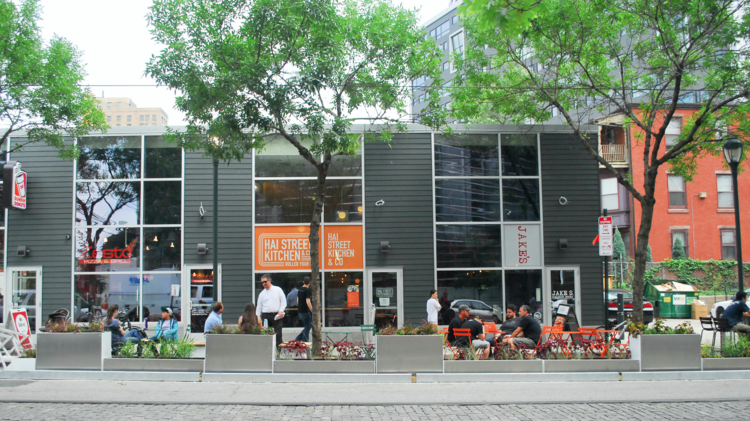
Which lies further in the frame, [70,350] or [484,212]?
[484,212]

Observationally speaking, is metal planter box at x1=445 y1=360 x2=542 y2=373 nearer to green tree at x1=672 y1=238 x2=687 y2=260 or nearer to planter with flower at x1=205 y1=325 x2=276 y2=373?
planter with flower at x1=205 y1=325 x2=276 y2=373

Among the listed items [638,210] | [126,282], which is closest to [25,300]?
[126,282]

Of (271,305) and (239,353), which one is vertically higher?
(271,305)

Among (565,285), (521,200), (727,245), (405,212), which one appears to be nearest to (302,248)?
(405,212)

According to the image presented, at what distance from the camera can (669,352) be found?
10102mm

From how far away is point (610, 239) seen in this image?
13.5 metres

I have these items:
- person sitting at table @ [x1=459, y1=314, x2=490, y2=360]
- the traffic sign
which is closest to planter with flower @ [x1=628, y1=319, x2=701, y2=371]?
person sitting at table @ [x1=459, y1=314, x2=490, y2=360]

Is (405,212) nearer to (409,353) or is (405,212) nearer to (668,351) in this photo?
(409,353)

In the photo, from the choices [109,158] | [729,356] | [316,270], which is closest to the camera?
[729,356]

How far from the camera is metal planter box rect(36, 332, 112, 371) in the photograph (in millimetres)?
10156

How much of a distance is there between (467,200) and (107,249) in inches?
430

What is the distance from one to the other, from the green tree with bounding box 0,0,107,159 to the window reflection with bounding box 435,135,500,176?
10173 mm

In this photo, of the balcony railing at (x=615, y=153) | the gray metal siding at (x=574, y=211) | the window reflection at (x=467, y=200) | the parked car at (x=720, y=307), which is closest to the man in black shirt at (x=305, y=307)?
the window reflection at (x=467, y=200)

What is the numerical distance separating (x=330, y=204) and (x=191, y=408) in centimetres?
935
